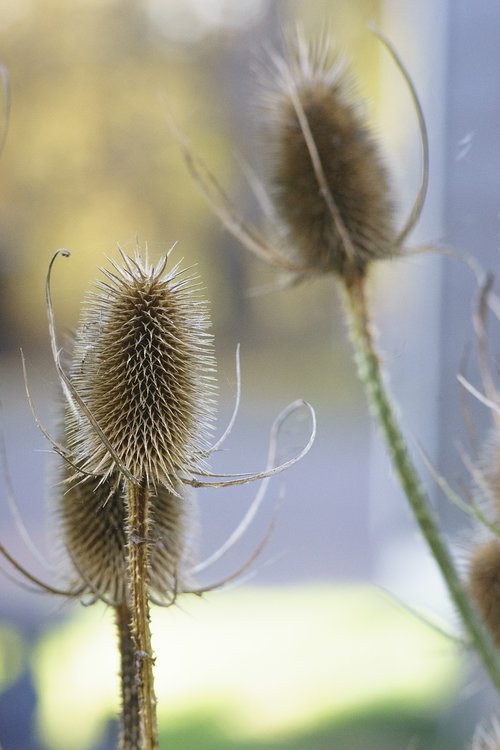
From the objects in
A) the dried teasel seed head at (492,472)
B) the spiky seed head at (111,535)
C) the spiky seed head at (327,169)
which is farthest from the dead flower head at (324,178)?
the spiky seed head at (111,535)

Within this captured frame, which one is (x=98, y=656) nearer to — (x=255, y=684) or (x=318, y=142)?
(x=255, y=684)

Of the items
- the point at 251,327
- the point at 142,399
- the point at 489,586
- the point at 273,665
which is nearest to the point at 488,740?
the point at 489,586

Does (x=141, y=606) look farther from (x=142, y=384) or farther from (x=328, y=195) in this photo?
(x=328, y=195)

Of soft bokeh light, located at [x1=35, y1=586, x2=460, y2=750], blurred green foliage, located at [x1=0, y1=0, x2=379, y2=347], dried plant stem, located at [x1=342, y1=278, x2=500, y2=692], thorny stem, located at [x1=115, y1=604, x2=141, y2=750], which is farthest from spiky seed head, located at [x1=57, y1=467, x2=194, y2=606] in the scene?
soft bokeh light, located at [x1=35, y1=586, x2=460, y2=750]

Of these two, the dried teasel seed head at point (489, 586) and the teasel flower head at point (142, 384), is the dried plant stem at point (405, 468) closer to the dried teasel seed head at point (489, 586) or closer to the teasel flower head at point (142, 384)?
the dried teasel seed head at point (489, 586)

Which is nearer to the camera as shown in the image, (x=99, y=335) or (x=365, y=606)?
(x=99, y=335)

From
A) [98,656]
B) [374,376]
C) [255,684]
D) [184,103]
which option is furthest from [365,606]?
[374,376]
